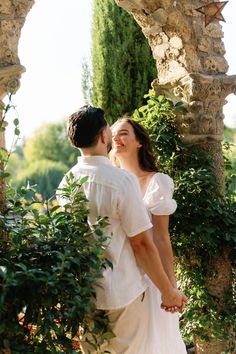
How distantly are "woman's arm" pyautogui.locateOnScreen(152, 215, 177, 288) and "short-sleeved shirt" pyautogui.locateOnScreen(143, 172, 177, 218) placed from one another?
35 mm

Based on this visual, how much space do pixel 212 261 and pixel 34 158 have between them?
25983mm

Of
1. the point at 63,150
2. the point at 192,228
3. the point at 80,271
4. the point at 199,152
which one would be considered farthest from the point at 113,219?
the point at 63,150

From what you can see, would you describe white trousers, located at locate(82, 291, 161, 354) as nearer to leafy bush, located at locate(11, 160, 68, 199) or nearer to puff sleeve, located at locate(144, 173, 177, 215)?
puff sleeve, located at locate(144, 173, 177, 215)

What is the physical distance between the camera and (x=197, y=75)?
14.0ft

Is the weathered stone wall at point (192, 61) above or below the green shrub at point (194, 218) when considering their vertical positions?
above

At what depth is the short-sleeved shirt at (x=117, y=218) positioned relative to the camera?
254cm

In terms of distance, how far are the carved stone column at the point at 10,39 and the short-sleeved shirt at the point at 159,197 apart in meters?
0.78

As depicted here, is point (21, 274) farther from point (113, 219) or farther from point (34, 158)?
point (34, 158)

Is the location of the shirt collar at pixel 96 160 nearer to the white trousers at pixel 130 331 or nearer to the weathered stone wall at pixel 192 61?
the white trousers at pixel 130 331

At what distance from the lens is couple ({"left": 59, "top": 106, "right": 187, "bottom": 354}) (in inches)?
100

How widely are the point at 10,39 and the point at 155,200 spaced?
1.09 m

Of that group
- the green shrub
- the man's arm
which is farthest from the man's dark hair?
the green shrub

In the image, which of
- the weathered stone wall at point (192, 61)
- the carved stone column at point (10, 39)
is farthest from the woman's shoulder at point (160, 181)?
the weathered stone wall at point (192, 61)

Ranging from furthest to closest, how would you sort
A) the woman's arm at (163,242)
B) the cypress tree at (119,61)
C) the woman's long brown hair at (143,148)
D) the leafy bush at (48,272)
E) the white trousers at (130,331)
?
1. the cypress tree at (119,61)
2. the woman's long brown hair at (143,148)
3. the woman's arm at (163,242)
4. the white trousers at (130,331)
5. the leafy bush at (48,272)
